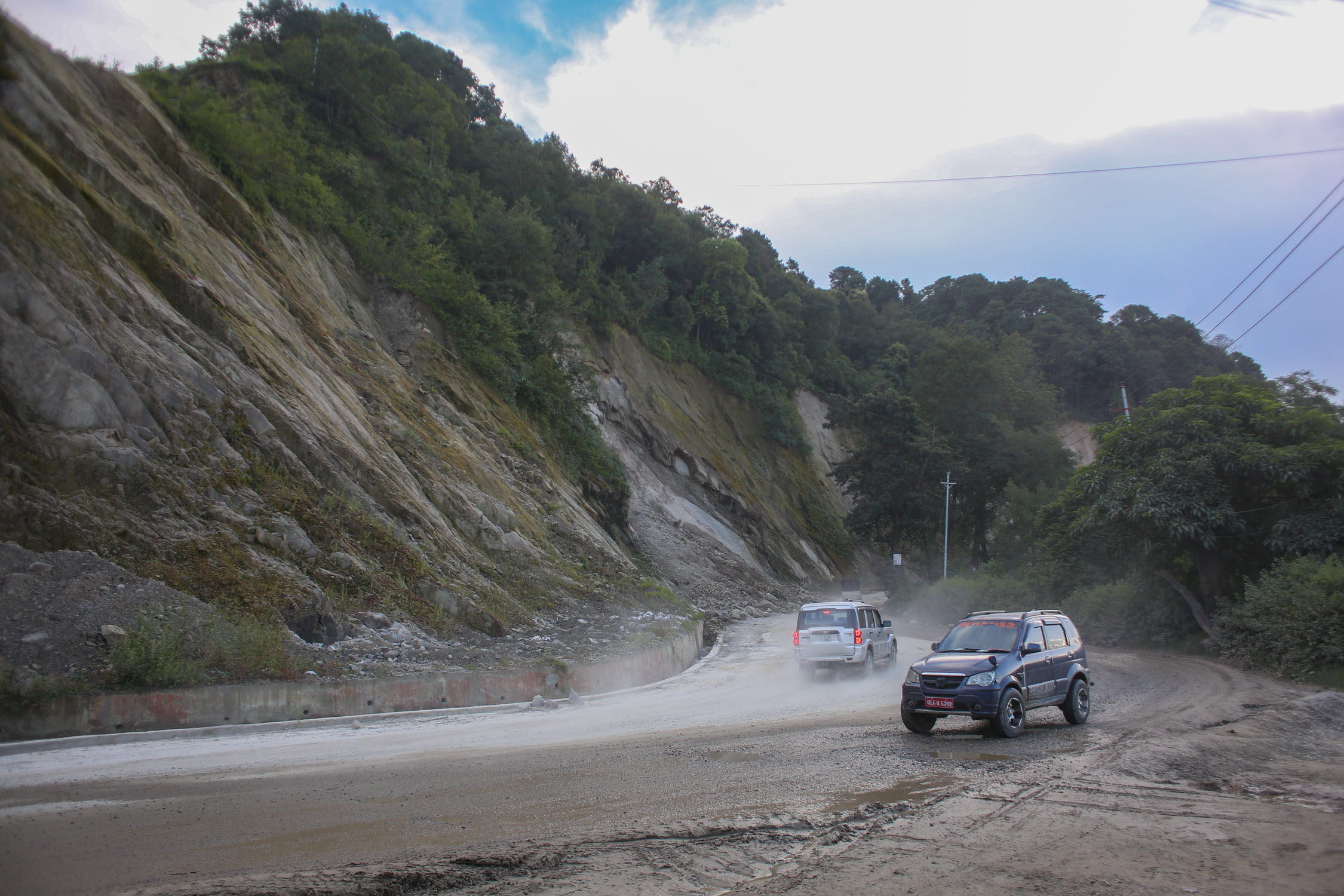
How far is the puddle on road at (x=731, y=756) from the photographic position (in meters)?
8.44

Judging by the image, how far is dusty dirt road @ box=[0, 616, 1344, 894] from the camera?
4945 millimetres

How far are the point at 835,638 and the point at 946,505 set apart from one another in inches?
1295

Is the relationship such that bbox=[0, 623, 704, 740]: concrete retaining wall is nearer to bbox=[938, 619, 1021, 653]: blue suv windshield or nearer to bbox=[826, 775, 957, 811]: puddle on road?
bbox=[938, 619, 1021, 653]: blue suv windshield

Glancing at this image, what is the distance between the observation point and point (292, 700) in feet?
Result: 33.7

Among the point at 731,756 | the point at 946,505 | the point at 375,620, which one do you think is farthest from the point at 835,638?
the point at 946,505

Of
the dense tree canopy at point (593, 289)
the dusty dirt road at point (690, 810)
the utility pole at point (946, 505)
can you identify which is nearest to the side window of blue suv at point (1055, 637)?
the dusty dirt road at point (690, 810)

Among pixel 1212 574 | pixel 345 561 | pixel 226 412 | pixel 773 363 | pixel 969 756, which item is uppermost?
pixel 773 363

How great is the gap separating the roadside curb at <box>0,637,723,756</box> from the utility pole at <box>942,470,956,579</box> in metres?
35.2

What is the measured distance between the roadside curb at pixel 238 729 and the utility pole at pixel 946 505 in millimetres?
35161

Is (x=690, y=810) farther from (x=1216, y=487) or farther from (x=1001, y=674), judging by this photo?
(x=1216, y=487)

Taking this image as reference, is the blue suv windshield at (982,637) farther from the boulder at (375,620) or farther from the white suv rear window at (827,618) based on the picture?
the boulder at (375,620)

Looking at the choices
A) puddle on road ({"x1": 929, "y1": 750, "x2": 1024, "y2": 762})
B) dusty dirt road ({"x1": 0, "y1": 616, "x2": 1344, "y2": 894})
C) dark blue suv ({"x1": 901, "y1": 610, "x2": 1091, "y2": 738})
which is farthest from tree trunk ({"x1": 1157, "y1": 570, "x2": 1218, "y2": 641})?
puddle on road ({"x1": 929, "y1": 750, "x2": 1024, "y2": 762})

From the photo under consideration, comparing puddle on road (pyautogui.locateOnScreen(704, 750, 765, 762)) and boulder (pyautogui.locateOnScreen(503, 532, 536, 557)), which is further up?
boulder (pyautogui.locateOnScreen(503, 532, 536, 557))

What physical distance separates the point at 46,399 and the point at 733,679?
13232 mm
